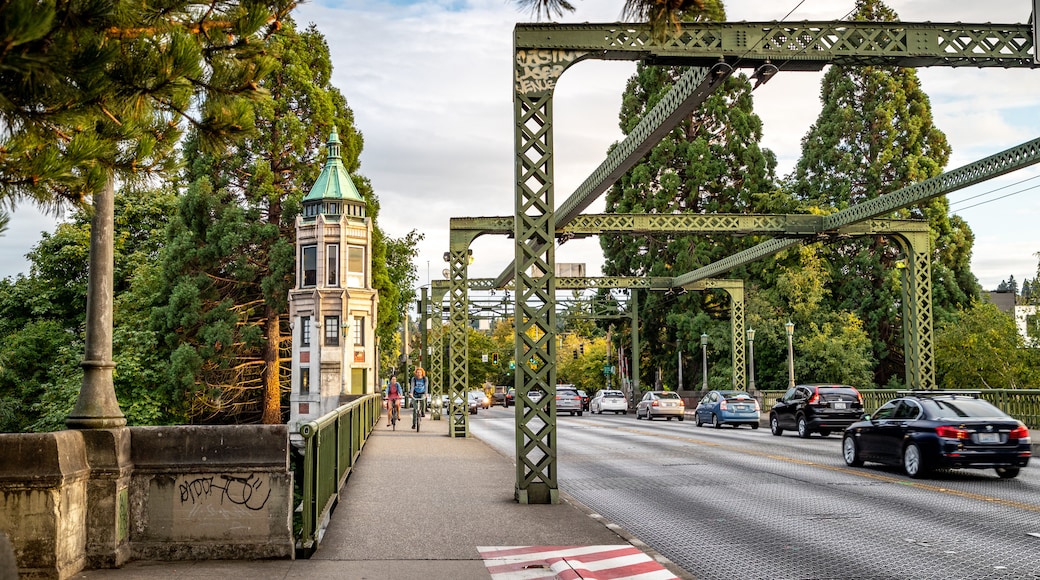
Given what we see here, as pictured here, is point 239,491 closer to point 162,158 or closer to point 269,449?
point 269,449

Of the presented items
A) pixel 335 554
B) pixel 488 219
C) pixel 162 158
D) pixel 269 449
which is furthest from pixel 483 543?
pixel 488 219

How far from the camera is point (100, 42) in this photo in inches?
222

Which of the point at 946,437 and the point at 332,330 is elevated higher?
the point at 332,330

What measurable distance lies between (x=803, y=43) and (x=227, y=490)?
1112 cm

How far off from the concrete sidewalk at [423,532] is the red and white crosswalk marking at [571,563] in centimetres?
9

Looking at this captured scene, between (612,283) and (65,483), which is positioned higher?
(612,283)

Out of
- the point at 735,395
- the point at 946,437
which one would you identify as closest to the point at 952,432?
the point at 946,437

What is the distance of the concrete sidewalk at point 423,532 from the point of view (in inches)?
316

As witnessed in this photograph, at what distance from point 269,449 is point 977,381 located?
147 ft

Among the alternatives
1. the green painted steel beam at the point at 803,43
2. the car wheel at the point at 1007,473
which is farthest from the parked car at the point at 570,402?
the green painted steel beam at the point at 803,43

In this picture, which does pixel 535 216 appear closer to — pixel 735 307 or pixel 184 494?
pixel 184 494

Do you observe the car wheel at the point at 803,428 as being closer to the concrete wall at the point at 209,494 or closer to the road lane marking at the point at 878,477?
the road lane marking at the point at 878,477

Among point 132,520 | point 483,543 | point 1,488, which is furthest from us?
point 483,543

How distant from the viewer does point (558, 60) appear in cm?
1363
